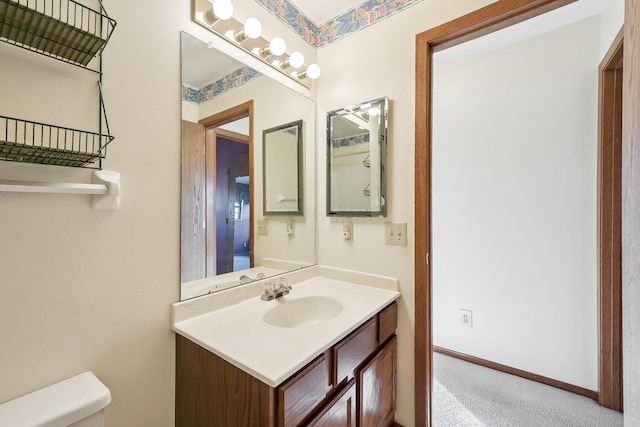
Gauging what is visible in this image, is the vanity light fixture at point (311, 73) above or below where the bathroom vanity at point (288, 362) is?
above

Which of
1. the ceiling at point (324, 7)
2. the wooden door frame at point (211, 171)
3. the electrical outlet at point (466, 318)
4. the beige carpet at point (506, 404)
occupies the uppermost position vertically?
the ceiling at point (324, 7)

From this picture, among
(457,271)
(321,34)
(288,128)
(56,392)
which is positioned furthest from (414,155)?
(56,392)

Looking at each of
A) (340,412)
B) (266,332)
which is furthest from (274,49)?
(340,412)

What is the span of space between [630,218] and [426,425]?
126cm

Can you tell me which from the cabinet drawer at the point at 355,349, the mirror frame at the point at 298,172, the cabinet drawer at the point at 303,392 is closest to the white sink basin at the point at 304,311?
the cabinet drawer at the point at 355,349

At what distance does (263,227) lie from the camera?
4.69 feet

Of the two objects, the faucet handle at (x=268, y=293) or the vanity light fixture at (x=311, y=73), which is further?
the vanity light fixture at (x=311, y=73)

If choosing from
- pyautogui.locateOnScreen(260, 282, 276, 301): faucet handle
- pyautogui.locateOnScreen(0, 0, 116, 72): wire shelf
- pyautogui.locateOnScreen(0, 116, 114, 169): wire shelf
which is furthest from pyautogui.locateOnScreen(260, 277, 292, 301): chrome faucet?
pyautogui.locateOnScreen(0, 0, 116, 72): wire shelf

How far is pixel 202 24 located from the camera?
109cm

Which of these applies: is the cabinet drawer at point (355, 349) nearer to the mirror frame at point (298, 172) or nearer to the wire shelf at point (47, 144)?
the mirror frame at point (298, 172)

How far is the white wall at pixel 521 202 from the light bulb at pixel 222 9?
174cm

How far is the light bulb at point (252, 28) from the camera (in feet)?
3.90

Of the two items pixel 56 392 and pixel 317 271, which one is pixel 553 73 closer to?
pixel 317 271

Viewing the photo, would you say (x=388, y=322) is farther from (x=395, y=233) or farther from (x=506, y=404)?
(x=506, y=404)
